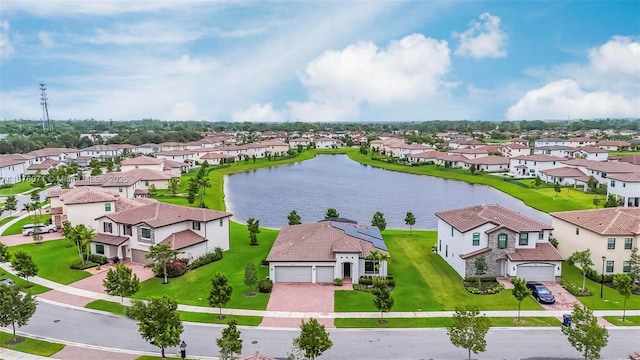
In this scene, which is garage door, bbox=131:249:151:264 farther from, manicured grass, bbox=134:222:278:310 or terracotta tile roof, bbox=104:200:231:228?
manicured grass, bbox=134:222:278:310

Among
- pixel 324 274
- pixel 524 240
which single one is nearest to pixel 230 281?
pixel 324 274

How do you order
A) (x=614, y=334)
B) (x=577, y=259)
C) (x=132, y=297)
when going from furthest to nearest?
1. (x=577, y=259)
2. (x=132, y=297)
3. (x=614, y=334)

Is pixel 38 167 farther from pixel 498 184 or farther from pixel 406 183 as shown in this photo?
pixel 498 184

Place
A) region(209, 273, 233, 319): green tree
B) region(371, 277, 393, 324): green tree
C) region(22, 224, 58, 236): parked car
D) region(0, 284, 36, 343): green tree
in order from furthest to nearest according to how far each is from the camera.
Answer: region(22, 224, 58, 236): parked car < region(209, 273, 233, 319): green tree < region(371, 277, 393, 324): green tree < region(0, 284, 36, 343): green tree

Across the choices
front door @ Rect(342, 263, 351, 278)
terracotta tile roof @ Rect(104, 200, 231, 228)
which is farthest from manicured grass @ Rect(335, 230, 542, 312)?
terracotta tile roof @ Rect(104, 200, 231, 228)

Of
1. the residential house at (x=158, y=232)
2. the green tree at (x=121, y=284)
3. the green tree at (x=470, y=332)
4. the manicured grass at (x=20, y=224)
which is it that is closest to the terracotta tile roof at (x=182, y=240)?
the residential house at (x=158, y=232)

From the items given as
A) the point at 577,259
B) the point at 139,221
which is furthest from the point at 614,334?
the point at 139,221
